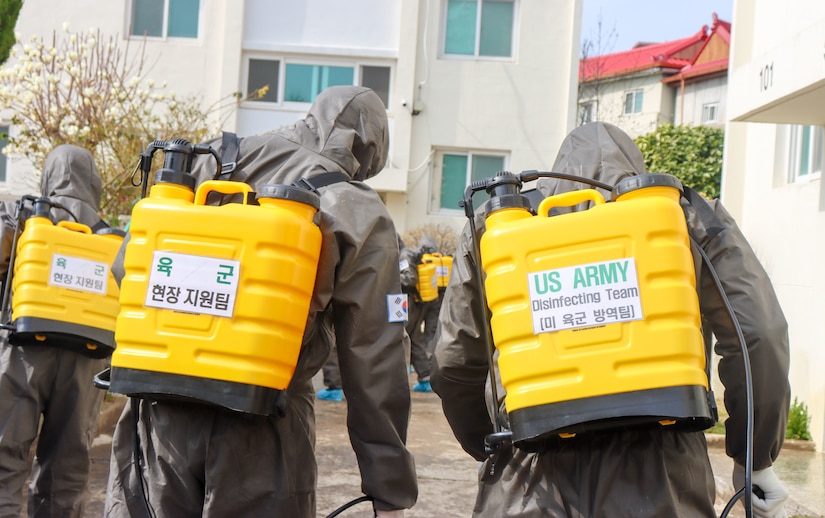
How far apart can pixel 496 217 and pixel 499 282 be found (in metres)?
0.19

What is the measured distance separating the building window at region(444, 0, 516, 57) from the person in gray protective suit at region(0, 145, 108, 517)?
584 inches

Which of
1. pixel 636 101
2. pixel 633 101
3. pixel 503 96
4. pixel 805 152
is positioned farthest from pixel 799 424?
pixel 633 101

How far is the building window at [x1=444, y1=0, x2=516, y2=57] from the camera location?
19.6m

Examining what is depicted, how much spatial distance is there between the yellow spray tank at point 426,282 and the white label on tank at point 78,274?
29.3 feet

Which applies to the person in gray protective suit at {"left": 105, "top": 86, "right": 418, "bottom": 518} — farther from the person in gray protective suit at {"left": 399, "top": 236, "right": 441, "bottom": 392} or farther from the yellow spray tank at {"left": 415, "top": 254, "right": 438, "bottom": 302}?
the yellow spray tank at {"left": 415, "top": 254, "right": 438, "bottom": 302}

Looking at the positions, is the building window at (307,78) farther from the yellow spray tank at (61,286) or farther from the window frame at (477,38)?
the yellow spray tank at (61,286)

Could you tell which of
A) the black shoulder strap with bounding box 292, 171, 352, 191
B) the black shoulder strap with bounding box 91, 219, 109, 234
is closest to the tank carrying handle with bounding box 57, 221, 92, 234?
the black shoulder strap with bounding box 91, 219, 109, 234

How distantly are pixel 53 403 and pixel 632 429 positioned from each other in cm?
335

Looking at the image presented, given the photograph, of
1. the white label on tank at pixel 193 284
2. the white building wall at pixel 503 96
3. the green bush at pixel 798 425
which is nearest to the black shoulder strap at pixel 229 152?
the white label on tank at pixel 193 284

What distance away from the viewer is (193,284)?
9.28 feet

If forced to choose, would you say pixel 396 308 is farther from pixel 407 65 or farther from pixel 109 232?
pixel 407 65

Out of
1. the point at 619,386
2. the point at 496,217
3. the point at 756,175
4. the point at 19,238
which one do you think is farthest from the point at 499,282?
the point at 756,175

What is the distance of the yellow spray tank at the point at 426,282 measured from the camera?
44.6 feet

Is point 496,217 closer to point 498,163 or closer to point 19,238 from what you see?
point 19,238
